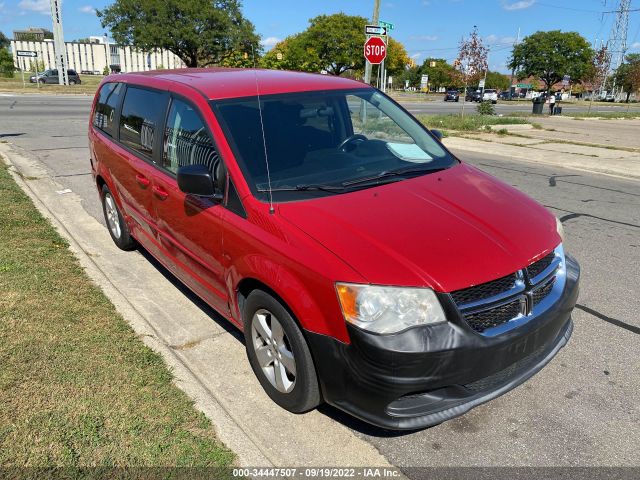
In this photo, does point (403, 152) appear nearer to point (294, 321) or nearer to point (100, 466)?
point (294, 321)

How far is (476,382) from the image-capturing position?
244cm

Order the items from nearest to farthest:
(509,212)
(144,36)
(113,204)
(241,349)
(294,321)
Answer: (294,321) → (509,212) → (241,349) → (113,204) → (144,36)

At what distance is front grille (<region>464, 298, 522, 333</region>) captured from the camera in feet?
7.77

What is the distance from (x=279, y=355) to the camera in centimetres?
Answer: 280

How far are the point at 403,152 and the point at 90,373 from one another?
8.27 ft

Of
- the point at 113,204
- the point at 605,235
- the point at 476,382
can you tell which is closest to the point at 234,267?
the point at 476,382

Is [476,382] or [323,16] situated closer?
[476,382]

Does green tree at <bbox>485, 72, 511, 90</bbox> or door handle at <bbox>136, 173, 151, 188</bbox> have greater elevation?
green tree at <bbox>485, 72, 511, 90</bbox>

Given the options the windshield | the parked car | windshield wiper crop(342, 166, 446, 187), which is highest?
the parked car

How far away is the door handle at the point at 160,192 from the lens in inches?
146

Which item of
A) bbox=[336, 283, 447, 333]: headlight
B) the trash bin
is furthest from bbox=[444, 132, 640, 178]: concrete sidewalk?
the trash bin

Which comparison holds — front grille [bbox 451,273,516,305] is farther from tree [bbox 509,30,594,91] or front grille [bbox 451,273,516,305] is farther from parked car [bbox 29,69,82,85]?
tree [bbox 509,30,594,91]

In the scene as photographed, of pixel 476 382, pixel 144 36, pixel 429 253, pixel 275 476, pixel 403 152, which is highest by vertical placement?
pixel 144 36

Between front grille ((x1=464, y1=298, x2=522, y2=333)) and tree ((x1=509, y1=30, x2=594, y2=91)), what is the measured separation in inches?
2865
